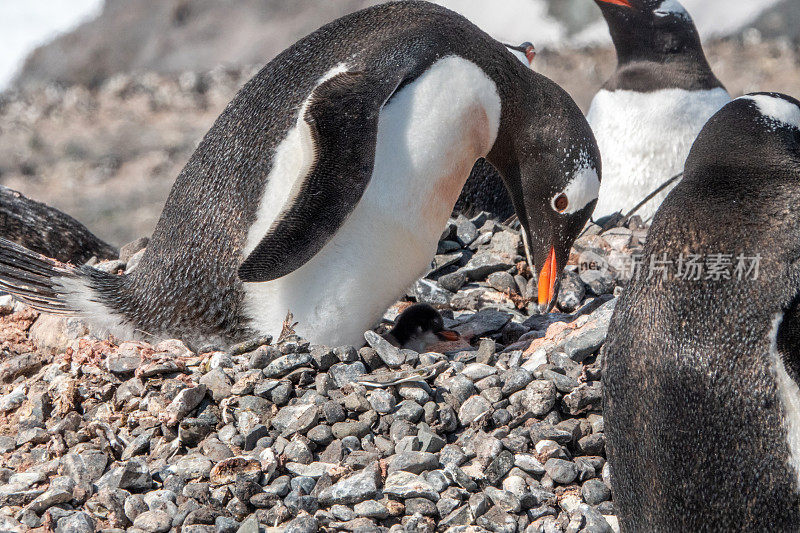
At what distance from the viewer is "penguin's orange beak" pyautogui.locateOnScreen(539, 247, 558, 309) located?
3.43 m

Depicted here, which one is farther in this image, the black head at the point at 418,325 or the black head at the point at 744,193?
the black head at the point at 418,325

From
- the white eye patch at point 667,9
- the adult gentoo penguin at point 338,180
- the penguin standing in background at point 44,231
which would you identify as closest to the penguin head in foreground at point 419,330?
the adult gentoo penguin at point 338,180

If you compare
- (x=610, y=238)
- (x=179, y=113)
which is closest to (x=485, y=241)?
(x=610, y=238)

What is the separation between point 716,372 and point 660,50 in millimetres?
3741

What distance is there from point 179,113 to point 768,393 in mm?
11271

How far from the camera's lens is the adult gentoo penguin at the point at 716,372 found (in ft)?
6.55

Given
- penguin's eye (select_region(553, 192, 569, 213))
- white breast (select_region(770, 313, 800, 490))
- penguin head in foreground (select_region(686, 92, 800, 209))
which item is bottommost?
white breast (select_region(770, 313, 800, 490))

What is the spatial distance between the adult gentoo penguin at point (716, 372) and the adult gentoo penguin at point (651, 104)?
123 inches

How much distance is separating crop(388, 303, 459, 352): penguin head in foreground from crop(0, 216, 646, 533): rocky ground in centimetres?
9

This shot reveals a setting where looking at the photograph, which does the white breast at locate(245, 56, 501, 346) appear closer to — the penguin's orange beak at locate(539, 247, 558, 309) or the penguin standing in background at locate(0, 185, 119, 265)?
the penguin's orange beak at locate(539, 247, 558, 309)

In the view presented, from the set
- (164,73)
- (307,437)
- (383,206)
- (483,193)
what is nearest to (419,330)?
(383,206)

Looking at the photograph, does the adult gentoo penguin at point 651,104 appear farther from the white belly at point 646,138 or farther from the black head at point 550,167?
the black head at point 550,167

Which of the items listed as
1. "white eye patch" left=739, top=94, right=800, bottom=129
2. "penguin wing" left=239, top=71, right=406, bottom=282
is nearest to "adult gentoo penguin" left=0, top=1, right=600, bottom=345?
"penguin wing" left=239, top=71, right=406, bottom=282

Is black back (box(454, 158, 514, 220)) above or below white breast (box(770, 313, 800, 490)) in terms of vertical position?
above
